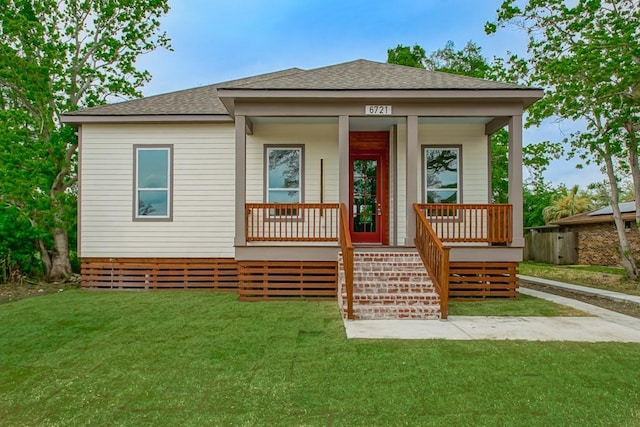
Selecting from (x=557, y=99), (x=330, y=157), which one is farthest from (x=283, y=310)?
(x=557, y=99)

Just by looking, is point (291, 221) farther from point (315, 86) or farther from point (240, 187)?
point (315, 86)

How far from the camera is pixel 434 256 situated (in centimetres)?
662

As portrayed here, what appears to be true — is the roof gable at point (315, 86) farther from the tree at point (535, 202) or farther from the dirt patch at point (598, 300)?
the tree at point (535, 202)

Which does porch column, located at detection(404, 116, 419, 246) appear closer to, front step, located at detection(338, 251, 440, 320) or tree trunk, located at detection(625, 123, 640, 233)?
front step, located at detection(338, 251, 440, 320)

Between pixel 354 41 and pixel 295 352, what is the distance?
25018 mm

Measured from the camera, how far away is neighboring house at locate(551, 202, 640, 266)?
1507 cm

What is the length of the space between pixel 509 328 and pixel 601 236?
557 inches

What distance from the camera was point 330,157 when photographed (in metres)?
9.15

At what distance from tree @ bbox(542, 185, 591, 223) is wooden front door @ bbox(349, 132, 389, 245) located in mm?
19457

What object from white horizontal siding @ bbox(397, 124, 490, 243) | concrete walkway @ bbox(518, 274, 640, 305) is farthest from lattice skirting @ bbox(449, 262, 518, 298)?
concrete walkway @ bbox(518, 274, 640, 305)

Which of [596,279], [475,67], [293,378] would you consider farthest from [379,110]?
[475,67]

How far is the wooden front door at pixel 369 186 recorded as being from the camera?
31.1 ft

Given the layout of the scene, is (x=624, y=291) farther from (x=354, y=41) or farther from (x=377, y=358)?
(x=354, y=41)

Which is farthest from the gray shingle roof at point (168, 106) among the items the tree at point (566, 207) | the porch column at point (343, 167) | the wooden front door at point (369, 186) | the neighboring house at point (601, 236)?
the tree at point (566, 207)
